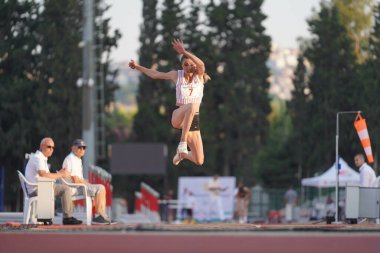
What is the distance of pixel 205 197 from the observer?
42781mm

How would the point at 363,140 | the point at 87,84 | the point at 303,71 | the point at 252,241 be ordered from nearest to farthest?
1. the point at 252,241
2. the point at 363,140
3. the point at 87,84
4. the point at 303,71

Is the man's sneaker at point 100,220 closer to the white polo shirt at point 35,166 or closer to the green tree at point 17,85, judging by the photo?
the white polo shirt at point 35,166

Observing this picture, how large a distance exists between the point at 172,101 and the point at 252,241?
53.0 m

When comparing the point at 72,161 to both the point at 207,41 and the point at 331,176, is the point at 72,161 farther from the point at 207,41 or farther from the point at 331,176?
the point at 207,41

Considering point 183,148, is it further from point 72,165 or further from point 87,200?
point 72,165

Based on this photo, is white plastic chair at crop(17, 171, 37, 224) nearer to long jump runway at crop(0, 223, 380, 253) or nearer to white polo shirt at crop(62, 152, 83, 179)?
white polo shirt at crop(62, 152, 83, 179)

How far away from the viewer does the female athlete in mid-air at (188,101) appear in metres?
17.2

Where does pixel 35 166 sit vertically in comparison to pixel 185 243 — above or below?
above

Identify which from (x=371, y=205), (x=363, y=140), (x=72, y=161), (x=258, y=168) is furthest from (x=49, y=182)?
(x=258, y=168)

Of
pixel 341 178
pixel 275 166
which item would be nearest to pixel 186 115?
pixel 341 178

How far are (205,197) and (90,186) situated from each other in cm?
2474

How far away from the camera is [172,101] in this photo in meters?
62.5

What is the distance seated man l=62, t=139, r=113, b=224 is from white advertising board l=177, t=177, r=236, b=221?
23038 millimetres

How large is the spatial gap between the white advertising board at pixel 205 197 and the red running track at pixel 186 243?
31.4 meters
